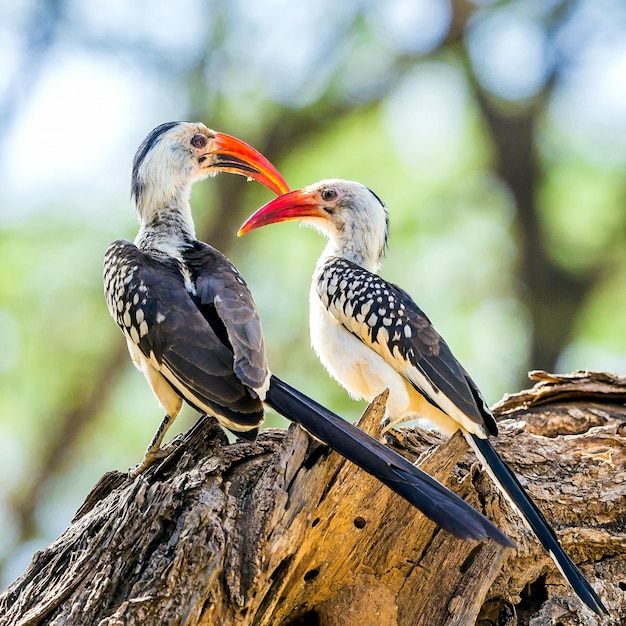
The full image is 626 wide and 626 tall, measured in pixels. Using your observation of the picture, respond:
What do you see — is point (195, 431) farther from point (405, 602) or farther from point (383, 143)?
point (383, 143)

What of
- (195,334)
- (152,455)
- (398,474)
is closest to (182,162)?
(195,334)

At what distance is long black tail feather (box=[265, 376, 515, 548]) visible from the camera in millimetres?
3244

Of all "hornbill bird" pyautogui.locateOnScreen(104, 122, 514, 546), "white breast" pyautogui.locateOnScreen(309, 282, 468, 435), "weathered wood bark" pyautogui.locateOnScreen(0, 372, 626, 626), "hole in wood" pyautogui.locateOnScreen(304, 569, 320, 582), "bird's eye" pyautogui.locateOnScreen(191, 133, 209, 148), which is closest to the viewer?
"weathered wood bark" pyautogui.locateOnScreen(0, 372, 626, 626)

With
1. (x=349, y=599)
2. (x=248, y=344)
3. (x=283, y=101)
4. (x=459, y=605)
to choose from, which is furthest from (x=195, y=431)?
(x=283, y=101)

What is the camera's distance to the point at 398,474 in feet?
11.1

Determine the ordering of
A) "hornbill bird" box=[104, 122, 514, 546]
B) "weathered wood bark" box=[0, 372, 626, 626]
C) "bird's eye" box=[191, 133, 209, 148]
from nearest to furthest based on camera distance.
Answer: "weathered wood bark" box=[0, 372, 626, 626] < "hornbill bird" box=[104, 122, 514, 546] < "bird's eye" box=[191, 133, 209, 148]

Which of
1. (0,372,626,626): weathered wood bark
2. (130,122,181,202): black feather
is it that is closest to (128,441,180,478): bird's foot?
(0,372,626,626): weathered wood bark

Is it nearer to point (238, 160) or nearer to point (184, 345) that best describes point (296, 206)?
point (238, 160)

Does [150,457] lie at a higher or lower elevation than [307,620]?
higher

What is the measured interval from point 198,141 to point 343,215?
1.04m

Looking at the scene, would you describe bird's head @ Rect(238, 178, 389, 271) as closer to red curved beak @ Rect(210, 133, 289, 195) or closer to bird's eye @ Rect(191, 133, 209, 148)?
red curved beak @ Rect(210, 133, 289, 195)

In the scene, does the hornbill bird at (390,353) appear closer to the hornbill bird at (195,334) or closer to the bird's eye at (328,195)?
the bird's eye at (328,195)

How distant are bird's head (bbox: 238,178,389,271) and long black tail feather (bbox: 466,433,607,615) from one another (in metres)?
1.78

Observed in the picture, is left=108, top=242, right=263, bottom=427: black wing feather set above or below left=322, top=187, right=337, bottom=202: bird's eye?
below
